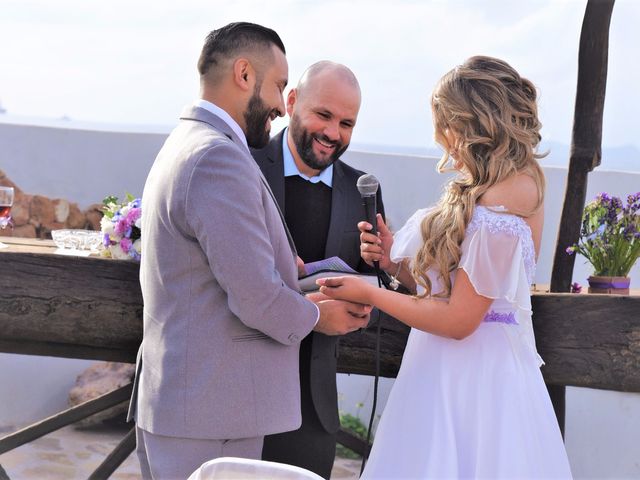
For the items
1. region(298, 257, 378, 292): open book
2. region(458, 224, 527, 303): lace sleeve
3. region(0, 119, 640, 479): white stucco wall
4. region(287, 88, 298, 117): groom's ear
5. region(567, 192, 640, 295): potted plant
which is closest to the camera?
region(458, 224, 527, 303): lace sleeve

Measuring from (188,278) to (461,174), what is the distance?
0.86 meters

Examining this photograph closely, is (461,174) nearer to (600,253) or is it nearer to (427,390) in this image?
(427,390)

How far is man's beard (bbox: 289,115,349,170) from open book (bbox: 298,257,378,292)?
1.55 feet

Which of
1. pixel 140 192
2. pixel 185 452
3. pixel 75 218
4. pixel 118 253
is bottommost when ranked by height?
pixel 75 218

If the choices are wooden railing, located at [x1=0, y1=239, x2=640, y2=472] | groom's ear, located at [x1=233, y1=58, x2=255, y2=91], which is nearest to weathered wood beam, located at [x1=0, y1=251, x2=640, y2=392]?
wooden railing, located at [x1=0, y1=239, x2=640, y2=472]

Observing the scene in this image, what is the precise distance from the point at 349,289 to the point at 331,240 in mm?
500

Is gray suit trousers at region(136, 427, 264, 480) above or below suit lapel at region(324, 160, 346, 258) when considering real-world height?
below

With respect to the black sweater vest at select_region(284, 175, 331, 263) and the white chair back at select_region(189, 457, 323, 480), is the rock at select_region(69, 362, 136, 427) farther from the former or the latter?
the white chair back at select_region(189, 457, 323, 480)

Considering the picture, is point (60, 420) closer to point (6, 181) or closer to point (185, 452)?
point (185, 452)

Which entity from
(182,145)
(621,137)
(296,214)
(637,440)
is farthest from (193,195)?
(621,137)

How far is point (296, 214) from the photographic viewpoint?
10.4ft

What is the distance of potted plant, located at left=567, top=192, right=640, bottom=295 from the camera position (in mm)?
3549

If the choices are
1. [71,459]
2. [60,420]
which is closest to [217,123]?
[60,420]

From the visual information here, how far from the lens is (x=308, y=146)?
3.14m
